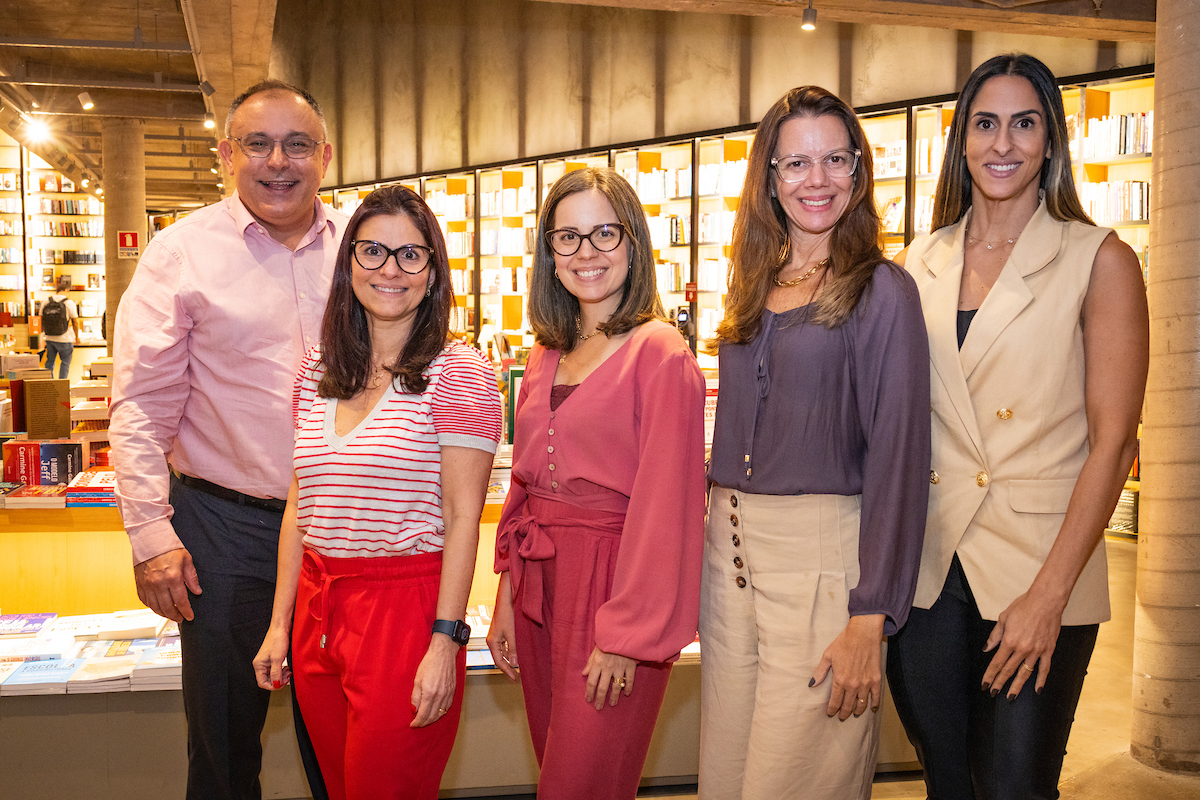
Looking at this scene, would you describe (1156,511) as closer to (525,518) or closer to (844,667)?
(844,667)

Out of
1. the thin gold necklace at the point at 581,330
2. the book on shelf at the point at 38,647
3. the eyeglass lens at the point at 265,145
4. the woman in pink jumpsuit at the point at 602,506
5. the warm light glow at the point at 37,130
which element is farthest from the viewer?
the warm light glow at the point at 37,130

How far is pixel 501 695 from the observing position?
2941 mm

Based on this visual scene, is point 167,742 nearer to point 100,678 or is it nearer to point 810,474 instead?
point 100,678

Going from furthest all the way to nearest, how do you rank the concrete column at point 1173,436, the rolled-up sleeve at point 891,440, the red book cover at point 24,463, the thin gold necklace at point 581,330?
the red book cover at point 24,463
the concrete column at point 1173,436
the thin gold necklace at point 581,330
the rolled-up sleeve at point 891,440

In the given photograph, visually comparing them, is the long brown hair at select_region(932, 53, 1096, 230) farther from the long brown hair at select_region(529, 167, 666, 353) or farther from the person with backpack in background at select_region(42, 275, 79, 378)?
the person with backpack in background at select_region(42, 275, 79, 378)

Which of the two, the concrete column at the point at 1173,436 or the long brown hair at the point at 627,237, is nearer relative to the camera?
the long brown hair at the point at 627,237

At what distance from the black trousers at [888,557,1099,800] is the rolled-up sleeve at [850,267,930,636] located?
0.62 feet

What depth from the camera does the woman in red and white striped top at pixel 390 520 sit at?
1.71m

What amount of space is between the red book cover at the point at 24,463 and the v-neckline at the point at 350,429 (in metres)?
2.28

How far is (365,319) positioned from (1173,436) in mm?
2876

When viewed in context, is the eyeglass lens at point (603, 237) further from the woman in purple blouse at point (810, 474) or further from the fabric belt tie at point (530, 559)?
the fabric belt tie at point (530, 559)

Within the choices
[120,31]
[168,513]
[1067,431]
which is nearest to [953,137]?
[1067,431]

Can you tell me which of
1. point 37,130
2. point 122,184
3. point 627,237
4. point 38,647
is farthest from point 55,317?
point 627,237

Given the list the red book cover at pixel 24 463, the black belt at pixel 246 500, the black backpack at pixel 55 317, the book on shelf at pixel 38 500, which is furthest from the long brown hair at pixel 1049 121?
the black backpack at pixel 55 317
